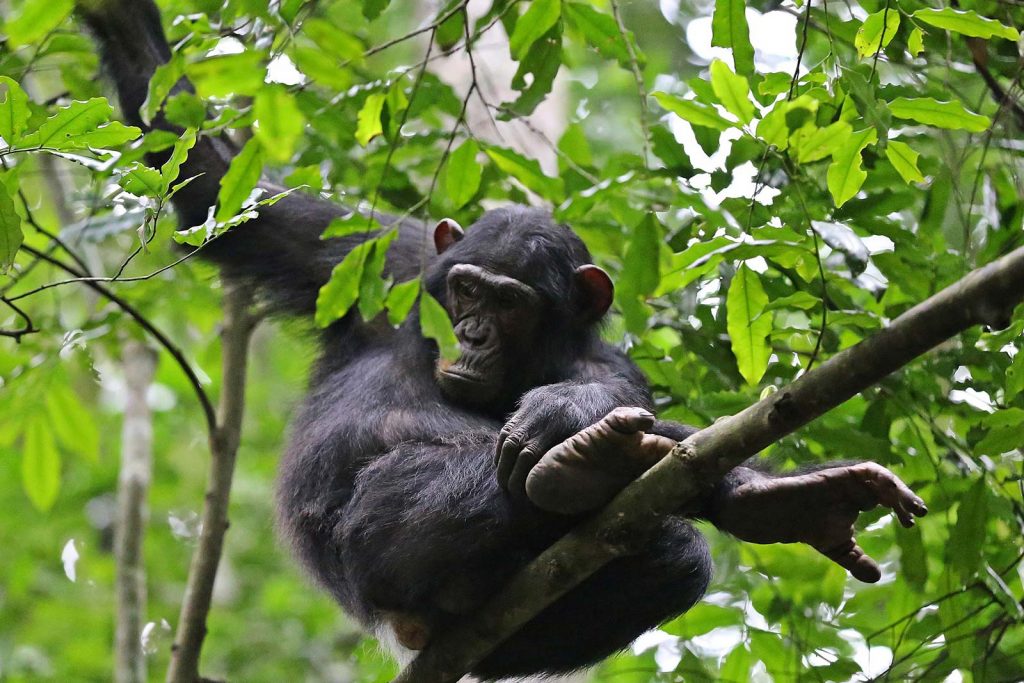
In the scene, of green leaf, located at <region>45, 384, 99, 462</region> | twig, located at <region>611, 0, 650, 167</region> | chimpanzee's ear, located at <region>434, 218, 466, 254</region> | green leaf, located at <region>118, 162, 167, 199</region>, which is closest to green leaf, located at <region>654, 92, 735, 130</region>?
twig, located at <region>611, 0, 650, 167</region>

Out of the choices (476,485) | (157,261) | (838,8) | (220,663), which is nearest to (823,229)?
(476,485)

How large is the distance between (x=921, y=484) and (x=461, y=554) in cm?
179

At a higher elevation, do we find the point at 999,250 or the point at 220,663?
the point at 999,250

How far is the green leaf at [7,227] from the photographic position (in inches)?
115

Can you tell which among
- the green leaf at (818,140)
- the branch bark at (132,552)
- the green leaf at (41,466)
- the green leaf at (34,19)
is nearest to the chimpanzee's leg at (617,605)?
the green leaf at (818,140)

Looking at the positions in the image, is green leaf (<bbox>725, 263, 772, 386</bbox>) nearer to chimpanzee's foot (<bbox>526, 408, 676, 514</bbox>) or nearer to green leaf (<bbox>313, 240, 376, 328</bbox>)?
chimpanzee's foot (<bbox>526, 408, 676, 514</bbox>)

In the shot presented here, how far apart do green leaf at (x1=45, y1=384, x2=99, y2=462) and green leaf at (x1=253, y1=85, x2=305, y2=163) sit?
12.2 feet

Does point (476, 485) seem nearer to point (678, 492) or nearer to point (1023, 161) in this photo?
point (678, 492)

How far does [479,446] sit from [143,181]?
1.49 metres

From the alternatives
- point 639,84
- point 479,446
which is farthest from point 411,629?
point 639,84

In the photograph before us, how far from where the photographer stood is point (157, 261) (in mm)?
5672

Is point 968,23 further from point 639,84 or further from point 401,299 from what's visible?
point 401,299

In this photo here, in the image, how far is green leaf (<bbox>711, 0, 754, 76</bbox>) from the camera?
10.9 ft

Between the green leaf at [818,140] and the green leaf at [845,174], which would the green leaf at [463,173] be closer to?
the green leaf at [818,140]
